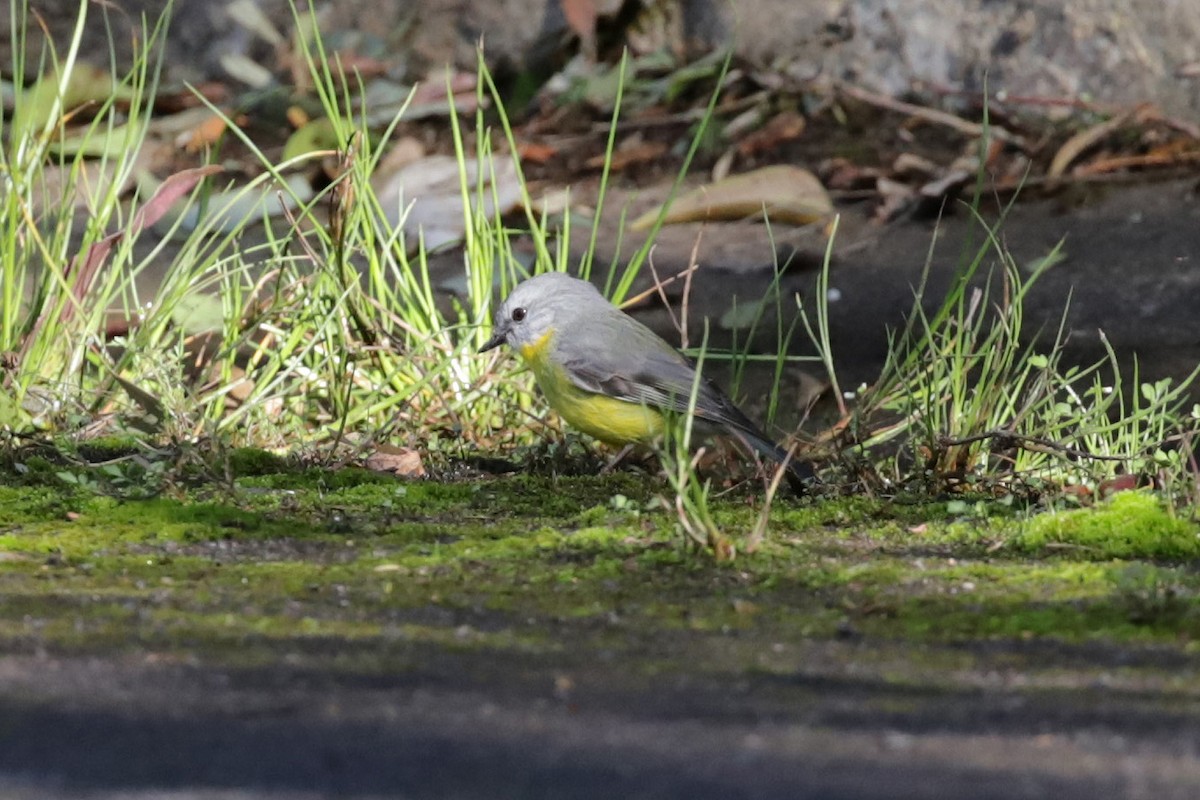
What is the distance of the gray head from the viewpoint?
4.38 m

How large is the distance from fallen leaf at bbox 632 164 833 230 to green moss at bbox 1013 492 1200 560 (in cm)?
394

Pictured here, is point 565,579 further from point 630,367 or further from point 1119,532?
point 630,367

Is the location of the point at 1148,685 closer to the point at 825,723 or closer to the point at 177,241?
the point at 825,723

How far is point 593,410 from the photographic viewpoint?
13.7ft

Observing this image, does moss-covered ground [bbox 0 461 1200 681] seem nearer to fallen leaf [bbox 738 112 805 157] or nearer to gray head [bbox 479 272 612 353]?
gray head [bbox 479 272 612 353]

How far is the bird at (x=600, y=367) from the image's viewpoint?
4156 mm

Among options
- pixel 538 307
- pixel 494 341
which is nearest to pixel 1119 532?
pixel 538 307

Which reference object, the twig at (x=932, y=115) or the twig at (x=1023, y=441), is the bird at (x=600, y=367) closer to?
the twig at (x=1023, y=441)

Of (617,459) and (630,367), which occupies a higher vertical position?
(630,367)

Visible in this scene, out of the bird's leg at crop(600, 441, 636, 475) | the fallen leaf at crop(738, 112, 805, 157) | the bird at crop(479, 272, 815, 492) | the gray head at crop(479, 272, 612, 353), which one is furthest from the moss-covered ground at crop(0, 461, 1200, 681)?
the fallen leaf at crop(738, 112, 805, 157)

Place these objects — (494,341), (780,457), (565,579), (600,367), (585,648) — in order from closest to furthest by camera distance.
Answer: (585,648), (565,579), (780,457), (600,367), (494,341)

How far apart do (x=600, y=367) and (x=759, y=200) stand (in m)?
3.10

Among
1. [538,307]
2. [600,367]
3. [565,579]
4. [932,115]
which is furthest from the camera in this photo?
[932,115]

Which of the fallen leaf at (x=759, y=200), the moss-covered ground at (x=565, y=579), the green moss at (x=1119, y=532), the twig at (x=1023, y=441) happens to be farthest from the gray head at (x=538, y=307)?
the fallen leaf at (x=759, y=200)
